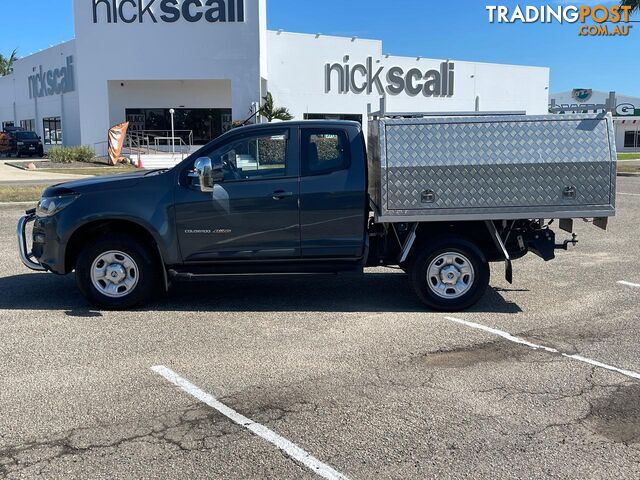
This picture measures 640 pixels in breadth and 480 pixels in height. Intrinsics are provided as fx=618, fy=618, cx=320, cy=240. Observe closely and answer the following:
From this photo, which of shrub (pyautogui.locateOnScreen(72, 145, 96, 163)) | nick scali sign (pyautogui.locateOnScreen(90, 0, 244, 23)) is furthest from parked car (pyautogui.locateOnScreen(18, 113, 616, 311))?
nick scali sign (pyautogui.locateOnScreen(90, 0, 244, 23))

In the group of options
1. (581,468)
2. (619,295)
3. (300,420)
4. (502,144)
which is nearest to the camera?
(581,468)

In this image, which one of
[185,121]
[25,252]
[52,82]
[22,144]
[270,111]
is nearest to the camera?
[25,252]

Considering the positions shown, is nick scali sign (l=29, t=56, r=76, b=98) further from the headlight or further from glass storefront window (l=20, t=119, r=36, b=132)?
the headlight

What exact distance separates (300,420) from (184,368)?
4.42 ft

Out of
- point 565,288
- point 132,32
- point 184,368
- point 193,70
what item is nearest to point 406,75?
A: point 193,70

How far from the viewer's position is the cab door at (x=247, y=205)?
6.43m

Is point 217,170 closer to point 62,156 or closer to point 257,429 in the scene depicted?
point 257,429

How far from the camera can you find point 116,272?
6.60 m

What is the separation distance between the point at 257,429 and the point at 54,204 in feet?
12.8

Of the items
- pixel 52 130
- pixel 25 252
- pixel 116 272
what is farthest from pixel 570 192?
pixel 52 130

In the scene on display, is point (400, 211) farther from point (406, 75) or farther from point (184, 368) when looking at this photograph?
point (406, 75)

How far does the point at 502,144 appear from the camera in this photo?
6.29 meters

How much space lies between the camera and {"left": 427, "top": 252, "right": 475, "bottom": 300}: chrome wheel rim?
6.58 m

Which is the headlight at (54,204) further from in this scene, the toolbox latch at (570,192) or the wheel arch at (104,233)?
the toolbox latch at (570,192)
